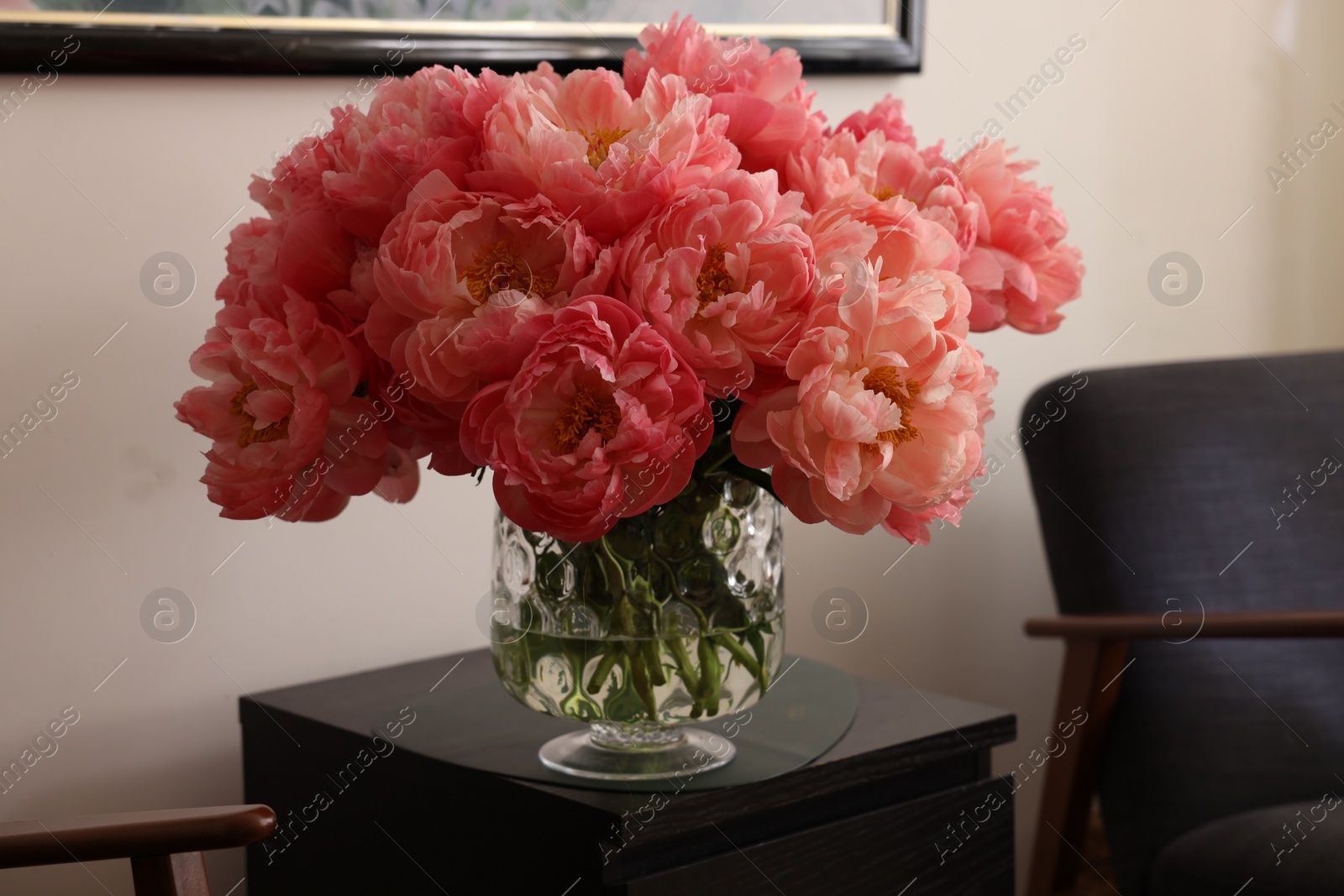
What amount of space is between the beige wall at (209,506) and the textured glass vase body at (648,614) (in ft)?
1.36

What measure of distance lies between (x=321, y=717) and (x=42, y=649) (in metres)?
0.26

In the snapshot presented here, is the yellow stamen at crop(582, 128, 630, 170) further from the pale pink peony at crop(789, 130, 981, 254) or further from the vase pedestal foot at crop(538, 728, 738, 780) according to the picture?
the vase pedestal foot at crop(538, 728, 738, 780)

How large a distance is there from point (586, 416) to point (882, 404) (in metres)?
0.17

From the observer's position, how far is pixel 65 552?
1.11m

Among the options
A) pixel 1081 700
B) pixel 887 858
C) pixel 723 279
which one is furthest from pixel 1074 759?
pixel 723 279

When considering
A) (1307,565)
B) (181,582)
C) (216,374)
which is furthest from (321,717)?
(1307,565)

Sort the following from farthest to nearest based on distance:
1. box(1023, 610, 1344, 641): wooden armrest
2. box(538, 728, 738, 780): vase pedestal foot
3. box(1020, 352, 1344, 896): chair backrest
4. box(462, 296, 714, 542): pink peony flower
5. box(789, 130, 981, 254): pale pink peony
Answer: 1. box(1020, 352, 1344, 896): chair backrest
2. box(1023, 610, 1344, 641): wooden armrest
3. box(538, 728, 738, 780): vase pedestal foot
4. box(789, 130, 981, 254): pale pink peony
5. box(462, 296, 714, 542): pink peony flower

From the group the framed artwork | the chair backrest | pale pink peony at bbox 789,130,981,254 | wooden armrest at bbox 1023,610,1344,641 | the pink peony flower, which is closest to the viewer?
the pink peony flower

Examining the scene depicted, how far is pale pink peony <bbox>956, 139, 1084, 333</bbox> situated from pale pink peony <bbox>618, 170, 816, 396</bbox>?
0.19 metres

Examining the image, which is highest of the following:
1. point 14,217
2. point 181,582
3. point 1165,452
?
point 14,217

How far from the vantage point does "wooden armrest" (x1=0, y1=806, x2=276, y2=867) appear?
0.75 metres

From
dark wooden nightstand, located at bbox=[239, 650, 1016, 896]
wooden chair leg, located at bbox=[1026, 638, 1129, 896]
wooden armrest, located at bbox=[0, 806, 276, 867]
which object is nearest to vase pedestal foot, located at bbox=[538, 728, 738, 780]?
dark wooden nightstand, located at bbox=[239, 650, 1016, 896]

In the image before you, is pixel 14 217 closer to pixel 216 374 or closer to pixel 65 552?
pixel 65 552

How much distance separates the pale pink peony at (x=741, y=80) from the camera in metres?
0.82
